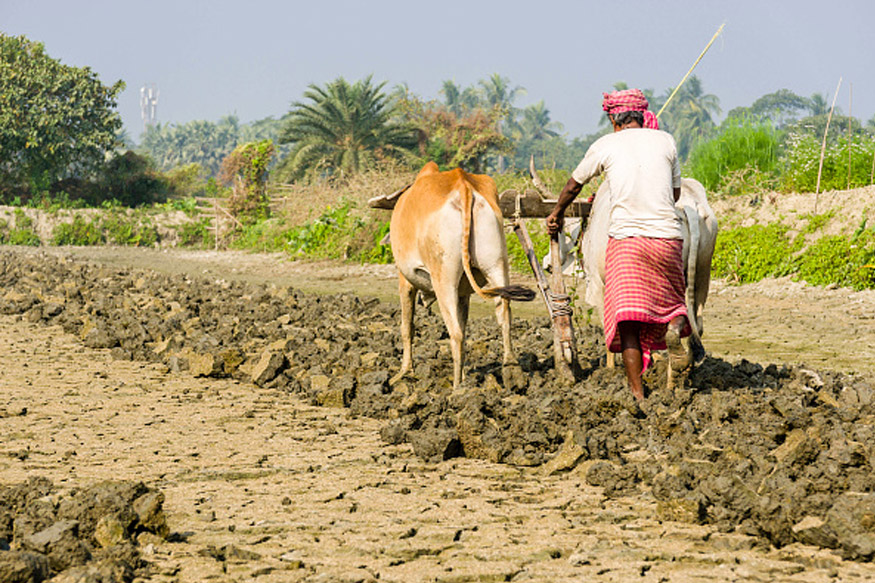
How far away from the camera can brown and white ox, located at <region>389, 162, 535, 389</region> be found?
6336 millimetres

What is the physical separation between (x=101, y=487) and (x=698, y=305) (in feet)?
14.2

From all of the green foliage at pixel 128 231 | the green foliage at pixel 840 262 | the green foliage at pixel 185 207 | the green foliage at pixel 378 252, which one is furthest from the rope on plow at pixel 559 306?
the green foliage at pixel 185 207

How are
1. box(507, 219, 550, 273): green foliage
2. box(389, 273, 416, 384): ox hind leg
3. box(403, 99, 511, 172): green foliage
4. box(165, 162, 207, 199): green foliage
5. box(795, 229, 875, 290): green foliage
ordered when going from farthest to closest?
box(165, 162, 207, 199): green foliage
box(403, 99, 511, 172): green foliage
box(507, 219, 550, 273): green foliage
box(795, 229, 875, 290): green foliage
box(389, 273, 416, 384): ox hind leg

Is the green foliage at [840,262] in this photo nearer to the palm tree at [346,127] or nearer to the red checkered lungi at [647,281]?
the red checkered lungi at [647,281]

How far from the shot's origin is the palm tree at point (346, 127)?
3538cm

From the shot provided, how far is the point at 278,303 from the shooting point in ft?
39.0

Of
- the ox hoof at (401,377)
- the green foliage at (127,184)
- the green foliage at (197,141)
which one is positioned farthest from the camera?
the green foliage at (197,141)

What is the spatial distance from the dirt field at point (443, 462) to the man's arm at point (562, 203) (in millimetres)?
1114

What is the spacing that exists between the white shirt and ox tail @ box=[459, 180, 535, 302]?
821mm

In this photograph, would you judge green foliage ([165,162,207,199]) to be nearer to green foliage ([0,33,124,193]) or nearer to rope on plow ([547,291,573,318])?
green foliage ([0,33,124,193])

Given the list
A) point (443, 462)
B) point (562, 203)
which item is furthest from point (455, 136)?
point (443, 462)

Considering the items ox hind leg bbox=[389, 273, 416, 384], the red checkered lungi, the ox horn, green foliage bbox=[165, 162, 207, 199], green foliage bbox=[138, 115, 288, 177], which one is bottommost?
ox hind leg bbox=[389, 273, 416, 384]

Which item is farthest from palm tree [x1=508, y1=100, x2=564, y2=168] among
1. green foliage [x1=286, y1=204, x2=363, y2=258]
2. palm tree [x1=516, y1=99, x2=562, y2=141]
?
A: green foliage [x1=286, y1=204, x2=363, y2=258]

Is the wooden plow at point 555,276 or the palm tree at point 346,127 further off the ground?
the palm tree at point 346,127
